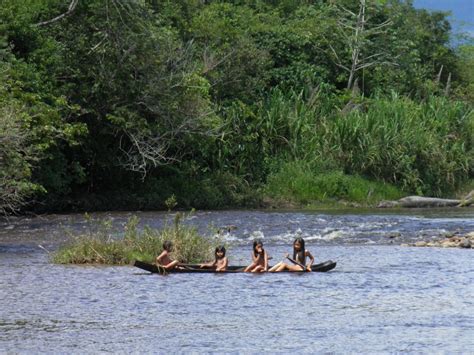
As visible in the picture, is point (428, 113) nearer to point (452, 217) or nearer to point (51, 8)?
point (452, 217)

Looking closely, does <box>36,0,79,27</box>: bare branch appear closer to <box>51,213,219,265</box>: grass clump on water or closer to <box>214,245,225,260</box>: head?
<box>51,213,219,265</box>: grass clump on water

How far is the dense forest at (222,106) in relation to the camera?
1460 inches

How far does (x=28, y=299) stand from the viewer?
67.2 ft

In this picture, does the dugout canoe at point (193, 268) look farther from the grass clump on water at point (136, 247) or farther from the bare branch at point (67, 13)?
the bare branch at point (67, 13)

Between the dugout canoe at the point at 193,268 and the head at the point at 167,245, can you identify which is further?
the head at the point at 167,245

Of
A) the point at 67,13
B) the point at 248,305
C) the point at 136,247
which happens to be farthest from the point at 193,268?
the point at 67,13

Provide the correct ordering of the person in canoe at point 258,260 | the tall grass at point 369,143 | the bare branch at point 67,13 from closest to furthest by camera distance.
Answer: the person in canoe at point 258,260, the bare branch at point 67,13, the tall grass at point 369,143

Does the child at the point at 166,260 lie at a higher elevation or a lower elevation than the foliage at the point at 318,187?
lower

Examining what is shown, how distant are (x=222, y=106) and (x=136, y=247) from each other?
20.7 metres

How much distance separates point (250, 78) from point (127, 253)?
22422 mm

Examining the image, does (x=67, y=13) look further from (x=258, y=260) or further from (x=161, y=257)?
(x=258, y=260)

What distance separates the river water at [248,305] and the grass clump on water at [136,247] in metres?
0.37

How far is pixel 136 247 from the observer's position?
80.7 ft

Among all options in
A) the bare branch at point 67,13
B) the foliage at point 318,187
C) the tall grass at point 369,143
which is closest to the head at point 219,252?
the bare branch at point 67,13
